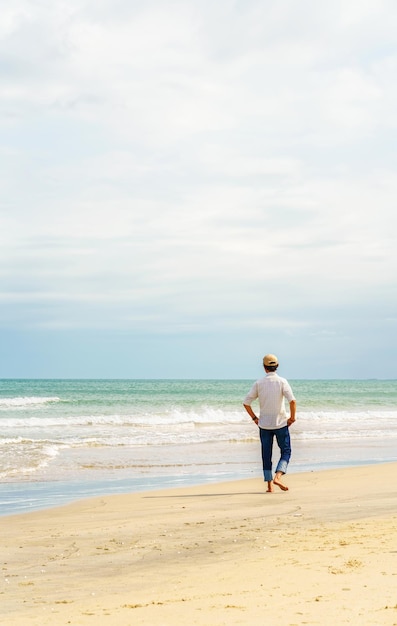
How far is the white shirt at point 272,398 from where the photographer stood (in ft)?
33.0

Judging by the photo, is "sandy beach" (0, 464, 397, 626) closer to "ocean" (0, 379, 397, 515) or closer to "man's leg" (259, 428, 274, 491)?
"man's leg" (259, 428, 274, 491)

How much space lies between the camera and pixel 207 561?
19.9 ft

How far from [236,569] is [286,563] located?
0.37 metres

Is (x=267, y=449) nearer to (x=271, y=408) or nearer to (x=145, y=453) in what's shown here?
(x=271, y=408)

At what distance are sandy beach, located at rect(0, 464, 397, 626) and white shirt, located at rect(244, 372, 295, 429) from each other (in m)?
0.96

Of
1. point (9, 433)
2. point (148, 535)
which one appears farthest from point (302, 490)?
point (9, 433)

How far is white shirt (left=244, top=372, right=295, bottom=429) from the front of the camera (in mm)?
10070

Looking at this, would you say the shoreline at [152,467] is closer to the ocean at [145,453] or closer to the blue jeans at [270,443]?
the ocean at [145,453]

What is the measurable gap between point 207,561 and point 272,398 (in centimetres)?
423

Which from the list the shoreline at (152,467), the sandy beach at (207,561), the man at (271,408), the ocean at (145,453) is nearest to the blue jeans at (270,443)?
the man at (271,408)

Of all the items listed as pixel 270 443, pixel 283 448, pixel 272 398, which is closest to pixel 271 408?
pixel 272 398

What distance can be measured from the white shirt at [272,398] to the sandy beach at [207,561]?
96cm

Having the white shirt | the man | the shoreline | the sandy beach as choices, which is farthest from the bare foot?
the shoreline

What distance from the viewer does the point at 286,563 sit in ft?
18.3
